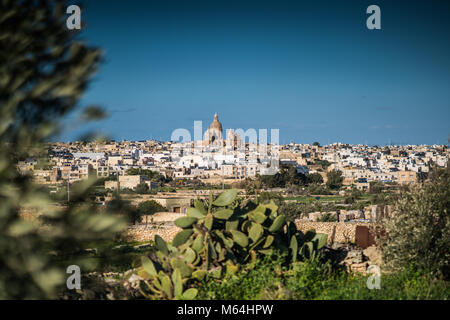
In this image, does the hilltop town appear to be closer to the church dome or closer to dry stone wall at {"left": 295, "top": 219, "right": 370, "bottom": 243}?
the church dome

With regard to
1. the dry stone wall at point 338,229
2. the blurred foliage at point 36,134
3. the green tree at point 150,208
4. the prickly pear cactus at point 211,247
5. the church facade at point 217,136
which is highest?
the church facade at point 217,136

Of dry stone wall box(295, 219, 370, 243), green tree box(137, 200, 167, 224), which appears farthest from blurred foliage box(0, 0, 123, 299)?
green tree box(137, 200, 167, 224)

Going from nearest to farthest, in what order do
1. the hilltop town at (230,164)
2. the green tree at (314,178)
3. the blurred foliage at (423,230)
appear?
the blurred foliage at (423,230)
the hilltop town at (230,164)
the green tree at (314,178)

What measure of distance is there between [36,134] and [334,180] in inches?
2190

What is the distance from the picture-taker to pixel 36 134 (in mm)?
3188

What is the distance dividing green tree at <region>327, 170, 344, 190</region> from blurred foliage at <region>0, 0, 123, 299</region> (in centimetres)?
5315

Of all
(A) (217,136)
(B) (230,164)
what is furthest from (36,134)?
(A) (217,136)

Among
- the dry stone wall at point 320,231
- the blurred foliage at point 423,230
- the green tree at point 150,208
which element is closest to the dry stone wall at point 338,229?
the dry stone wall at point 320,231

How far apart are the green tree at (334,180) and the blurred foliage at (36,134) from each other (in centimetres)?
5315

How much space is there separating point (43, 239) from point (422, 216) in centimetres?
468

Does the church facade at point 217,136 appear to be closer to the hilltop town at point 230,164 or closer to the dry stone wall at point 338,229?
the hilltop town at point 230,164

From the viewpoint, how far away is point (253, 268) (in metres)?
5.43

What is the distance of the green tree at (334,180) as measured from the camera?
55750mm
